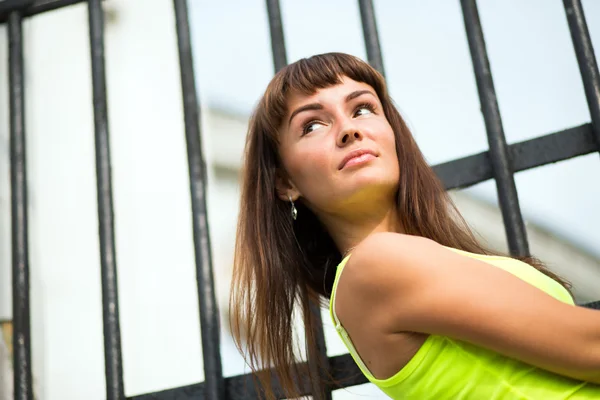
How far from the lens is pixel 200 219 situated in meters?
1.68

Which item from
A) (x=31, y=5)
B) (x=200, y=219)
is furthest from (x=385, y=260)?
(x=31, y=5)

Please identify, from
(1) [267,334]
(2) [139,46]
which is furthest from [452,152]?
(2) [139,46]

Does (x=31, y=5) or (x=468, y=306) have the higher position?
(x=31, y=5)

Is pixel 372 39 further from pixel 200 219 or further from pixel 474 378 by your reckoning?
pixel 474 378

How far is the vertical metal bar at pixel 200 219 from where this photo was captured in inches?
63.2

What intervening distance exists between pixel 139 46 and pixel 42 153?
1.28 ft

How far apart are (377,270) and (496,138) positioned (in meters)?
0.52

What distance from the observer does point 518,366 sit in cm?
120

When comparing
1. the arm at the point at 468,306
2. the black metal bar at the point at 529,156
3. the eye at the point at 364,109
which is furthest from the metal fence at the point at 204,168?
the arm at the point at 468,306

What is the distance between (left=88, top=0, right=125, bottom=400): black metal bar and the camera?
167 cm

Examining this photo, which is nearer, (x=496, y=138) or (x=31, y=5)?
(x=496, y=138)

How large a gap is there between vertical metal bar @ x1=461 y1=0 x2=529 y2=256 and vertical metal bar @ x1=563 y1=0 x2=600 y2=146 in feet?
0.60

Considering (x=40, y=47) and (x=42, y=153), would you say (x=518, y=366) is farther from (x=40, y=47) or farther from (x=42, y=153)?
(x=40, y=47)

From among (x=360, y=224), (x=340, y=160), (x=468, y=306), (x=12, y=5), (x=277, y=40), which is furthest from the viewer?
(x=12, y=5)
